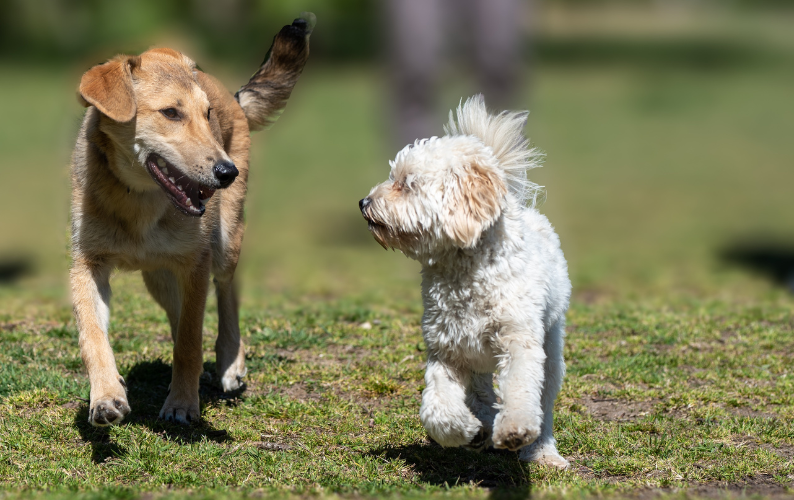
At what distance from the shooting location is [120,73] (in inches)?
204

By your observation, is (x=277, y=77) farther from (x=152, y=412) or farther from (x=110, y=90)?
(x=152, y=412)

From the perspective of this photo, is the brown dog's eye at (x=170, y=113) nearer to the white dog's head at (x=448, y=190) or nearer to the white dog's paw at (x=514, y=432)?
the white dog's head at (x=448, y=190)

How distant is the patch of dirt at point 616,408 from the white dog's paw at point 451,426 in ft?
4.89

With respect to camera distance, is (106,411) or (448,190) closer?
(448,190)

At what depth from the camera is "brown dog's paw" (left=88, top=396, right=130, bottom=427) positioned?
4.75m

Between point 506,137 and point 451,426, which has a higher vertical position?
point 506,137

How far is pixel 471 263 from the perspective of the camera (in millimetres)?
4703

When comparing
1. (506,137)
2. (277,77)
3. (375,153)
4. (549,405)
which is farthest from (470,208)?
(375,153)

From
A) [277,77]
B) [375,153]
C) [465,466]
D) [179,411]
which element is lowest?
[465,466]

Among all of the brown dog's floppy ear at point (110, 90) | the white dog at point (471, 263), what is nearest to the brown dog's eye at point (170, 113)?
the brown dog's floppy ear at point (110, 90)

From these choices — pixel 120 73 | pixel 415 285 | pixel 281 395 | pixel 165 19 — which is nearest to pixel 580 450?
pixel 281 395

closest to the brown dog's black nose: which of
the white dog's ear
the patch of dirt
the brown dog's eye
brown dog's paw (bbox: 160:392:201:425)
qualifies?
the brown dog's eye

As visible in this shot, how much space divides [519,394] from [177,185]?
7.38ft

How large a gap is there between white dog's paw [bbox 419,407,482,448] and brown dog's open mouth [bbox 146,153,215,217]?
1721mm
